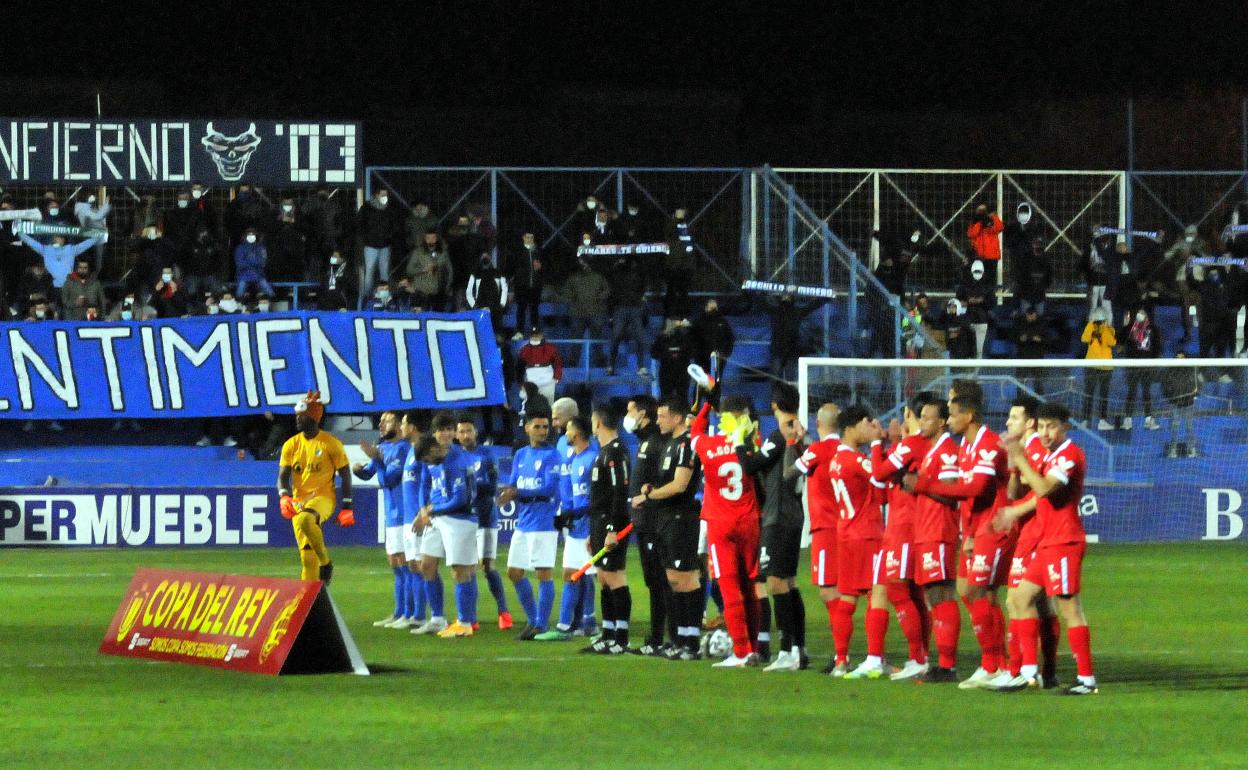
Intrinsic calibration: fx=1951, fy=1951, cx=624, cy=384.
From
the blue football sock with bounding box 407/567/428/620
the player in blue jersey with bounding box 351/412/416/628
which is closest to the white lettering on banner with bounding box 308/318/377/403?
the player in blue jersey with bounding box 351/412/416/628

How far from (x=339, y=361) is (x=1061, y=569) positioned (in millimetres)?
18126

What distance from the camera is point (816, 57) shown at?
5231 cm

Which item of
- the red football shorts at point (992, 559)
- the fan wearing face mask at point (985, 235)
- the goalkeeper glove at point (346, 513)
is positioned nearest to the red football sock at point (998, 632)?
the red football shorts at point (992, 559)

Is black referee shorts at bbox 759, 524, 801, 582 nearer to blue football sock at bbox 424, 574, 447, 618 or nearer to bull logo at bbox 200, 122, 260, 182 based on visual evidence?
blue football sock at bbox 424, 574, 447, 618

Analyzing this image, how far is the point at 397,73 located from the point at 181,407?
74.0 feet

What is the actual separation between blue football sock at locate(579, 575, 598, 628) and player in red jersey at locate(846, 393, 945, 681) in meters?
3.59

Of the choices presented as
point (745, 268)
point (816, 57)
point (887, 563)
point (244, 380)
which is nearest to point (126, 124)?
point (244, 380)

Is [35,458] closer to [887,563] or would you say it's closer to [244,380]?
[244,380]

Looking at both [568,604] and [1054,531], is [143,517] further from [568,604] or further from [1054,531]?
[1054,531]

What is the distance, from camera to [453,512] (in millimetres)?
15703

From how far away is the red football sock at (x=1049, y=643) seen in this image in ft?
39.3

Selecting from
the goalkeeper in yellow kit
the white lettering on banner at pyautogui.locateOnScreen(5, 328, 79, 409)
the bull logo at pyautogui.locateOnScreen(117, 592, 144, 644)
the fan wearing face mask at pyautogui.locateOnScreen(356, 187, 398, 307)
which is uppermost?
the fan wearing face mask at pyautogui.locateOnScreen(356, 187, 398, 307)

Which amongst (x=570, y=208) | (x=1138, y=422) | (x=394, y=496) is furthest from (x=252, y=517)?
(x=1138, y=422)

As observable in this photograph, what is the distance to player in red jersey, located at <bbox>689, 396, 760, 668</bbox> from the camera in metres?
13.1
